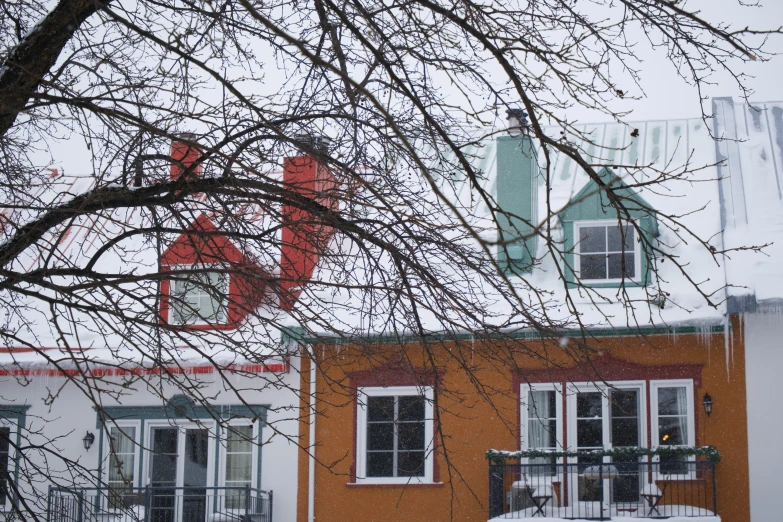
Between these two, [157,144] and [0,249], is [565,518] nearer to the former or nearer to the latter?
[157,144]

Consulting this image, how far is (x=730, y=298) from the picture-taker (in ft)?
43.3

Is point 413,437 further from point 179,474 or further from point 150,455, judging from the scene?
point 150,455

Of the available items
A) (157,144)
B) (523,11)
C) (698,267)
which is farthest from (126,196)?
(698,267)

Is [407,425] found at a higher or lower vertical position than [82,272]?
lower

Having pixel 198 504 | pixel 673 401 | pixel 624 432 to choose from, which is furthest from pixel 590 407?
pixel 198 504

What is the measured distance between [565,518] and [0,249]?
30.6 feet

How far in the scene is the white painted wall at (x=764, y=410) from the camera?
1327 centimetres

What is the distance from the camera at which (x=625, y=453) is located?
1327 cm

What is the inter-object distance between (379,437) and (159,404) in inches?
147

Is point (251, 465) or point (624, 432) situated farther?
point (251, 465)

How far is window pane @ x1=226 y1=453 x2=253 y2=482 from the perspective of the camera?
15.2 metres

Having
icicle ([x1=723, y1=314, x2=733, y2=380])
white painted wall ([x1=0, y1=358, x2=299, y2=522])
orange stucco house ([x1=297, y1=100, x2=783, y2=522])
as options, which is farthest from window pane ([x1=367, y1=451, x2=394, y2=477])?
icicle ([x1=723, y1=314, x2=733, y2=380])

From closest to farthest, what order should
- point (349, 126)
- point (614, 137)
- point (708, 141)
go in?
1. point (349, 126)
2. point (708, 141)
3. point (614, 137)

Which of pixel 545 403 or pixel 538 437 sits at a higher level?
pixel 545 403
